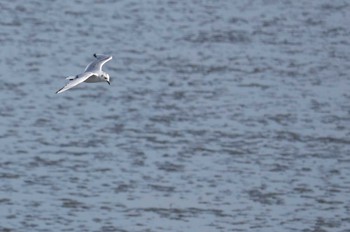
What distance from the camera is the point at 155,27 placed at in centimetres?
4328

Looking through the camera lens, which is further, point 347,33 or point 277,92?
point 347,33

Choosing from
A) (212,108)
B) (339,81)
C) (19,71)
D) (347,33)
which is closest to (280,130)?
(212,108)

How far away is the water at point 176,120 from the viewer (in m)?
27.3

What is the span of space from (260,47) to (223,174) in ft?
38.6

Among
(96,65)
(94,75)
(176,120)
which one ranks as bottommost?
(94,75)

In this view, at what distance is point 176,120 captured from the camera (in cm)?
3284

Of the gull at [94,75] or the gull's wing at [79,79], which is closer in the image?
the gull's wing at [79,79]

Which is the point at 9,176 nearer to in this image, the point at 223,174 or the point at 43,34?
the point at 223,174

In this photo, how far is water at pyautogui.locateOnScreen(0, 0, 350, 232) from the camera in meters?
27.3

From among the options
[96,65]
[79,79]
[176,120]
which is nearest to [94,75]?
[96,65]

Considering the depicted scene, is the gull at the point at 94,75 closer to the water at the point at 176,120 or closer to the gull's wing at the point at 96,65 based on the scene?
the gull's wing at the point at 96,65

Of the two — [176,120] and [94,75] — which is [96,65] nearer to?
[94,75]

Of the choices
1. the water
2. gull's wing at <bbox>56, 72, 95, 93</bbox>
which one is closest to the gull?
gull's wing at <bbox>56, 72, 95, 93</bbox>

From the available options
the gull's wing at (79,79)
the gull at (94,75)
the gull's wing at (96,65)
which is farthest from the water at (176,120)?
the gull's wing at (79,79)
